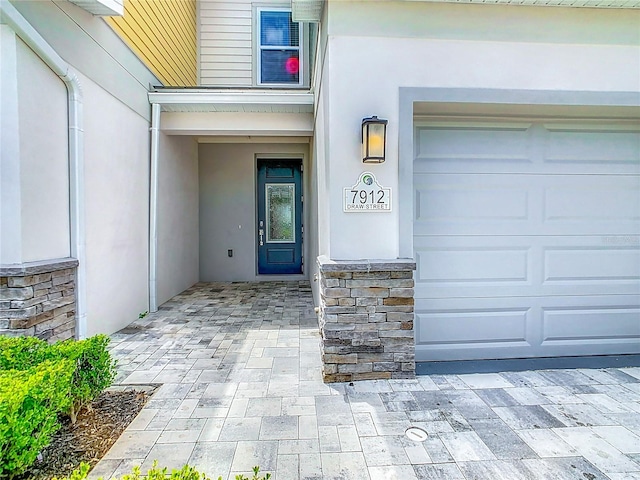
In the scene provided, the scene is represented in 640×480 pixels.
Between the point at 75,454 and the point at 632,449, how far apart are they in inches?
127

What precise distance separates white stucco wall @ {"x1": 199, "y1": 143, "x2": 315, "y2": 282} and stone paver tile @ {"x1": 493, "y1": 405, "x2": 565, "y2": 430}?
5462 mm

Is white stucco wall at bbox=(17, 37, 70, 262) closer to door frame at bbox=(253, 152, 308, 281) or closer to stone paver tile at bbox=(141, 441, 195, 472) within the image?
stone paver tile at bbox=(141, 441, 195, 472)

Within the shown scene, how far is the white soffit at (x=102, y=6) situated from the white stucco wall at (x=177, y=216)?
6.10ft

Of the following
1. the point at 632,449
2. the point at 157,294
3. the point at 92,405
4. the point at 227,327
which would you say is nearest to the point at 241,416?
the point at 92,405

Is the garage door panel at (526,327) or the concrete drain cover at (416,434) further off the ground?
the garage door panel at (526,327)

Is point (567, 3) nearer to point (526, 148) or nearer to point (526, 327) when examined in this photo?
point (526, 148)

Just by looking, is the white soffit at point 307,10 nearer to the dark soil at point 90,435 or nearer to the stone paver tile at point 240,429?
the stone paver tile at point 240,429

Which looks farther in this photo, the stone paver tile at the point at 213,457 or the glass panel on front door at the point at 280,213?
the glass panel on front door at the point at 280,213

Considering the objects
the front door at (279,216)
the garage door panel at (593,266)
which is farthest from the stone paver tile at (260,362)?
the front door at (279,216)

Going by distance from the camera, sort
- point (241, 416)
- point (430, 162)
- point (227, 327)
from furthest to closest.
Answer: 1. point (227, 327)
2. point (430, 162)
3. point (241, 416)

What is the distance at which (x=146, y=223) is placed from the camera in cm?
498

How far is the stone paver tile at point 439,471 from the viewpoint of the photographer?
1776 mm

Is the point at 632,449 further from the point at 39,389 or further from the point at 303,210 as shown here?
the point at 303,210

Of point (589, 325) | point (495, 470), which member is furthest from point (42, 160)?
point (589, 325)
